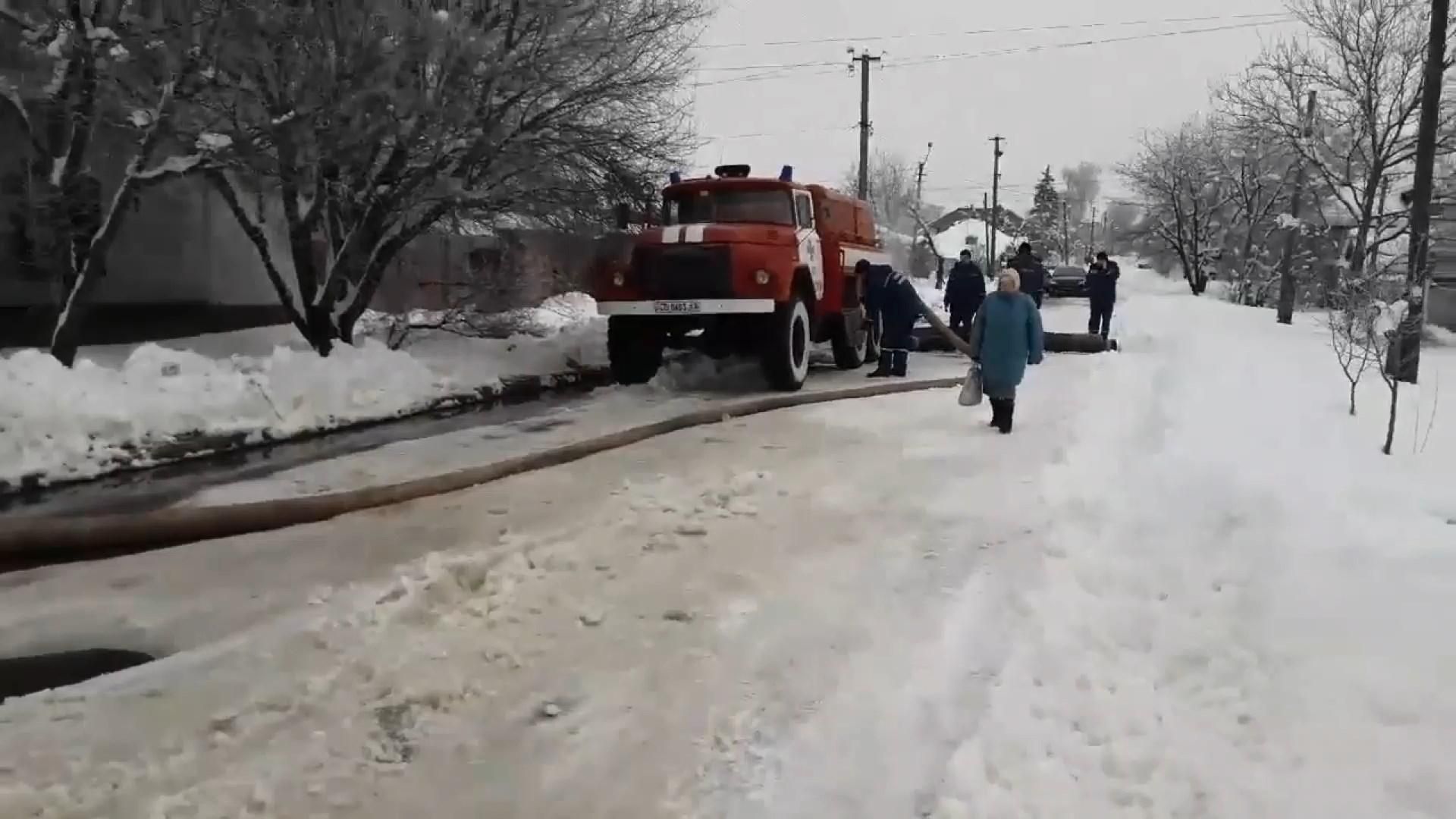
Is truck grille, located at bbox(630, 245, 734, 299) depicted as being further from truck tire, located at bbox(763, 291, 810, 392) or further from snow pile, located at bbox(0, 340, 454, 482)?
snow pile, located at bbox(0, 340, 454, 482)

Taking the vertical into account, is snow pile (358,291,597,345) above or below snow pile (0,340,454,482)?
above

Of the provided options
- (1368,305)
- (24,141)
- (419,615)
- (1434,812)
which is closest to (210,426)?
(24,141)

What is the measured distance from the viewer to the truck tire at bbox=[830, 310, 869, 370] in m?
15.1

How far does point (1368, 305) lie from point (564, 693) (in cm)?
947

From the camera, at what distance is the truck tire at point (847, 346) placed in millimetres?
15125

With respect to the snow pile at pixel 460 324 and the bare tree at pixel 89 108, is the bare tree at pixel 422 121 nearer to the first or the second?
the bare tree at pixel 89 108

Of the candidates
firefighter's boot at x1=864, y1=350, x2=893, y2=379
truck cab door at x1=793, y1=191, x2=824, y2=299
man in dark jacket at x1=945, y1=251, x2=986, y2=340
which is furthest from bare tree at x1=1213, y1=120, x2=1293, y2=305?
truck cab door at x1=793, y1=191, x2=824, y2=299

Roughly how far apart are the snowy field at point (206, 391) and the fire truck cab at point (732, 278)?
213cm

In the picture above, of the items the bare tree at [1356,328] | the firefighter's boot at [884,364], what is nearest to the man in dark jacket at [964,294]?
the firefighter's boot at [884,364]

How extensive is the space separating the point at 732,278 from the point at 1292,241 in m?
24.2

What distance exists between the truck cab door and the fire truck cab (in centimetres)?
2

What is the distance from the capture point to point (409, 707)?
12.7 ft

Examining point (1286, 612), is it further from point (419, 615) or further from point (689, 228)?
point (689, 228)

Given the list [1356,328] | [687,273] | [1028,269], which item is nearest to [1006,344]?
[1356,328]
